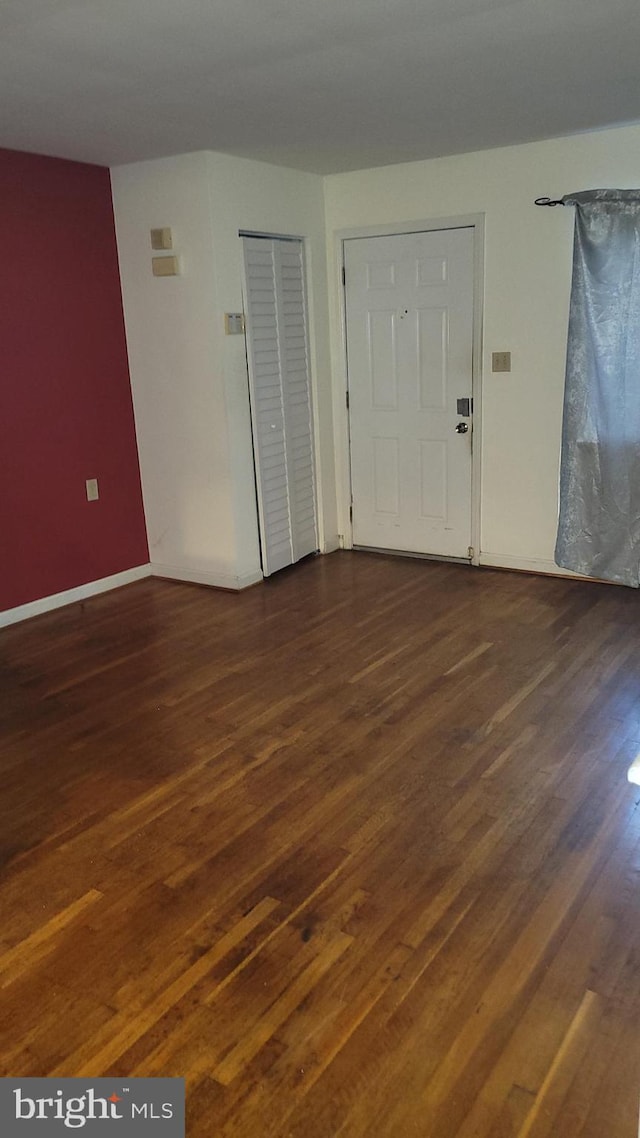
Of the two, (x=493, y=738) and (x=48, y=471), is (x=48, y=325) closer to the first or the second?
(x=48, y=471)

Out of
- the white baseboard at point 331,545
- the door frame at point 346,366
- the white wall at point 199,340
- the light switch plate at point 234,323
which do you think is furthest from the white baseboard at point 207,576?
the light switch plate at point 234,323

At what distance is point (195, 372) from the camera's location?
480cm

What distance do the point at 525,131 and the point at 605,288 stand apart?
86cm

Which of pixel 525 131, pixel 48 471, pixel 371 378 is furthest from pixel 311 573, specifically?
pixel 525 131

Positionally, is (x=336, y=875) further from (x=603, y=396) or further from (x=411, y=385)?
(x=411, y=385)

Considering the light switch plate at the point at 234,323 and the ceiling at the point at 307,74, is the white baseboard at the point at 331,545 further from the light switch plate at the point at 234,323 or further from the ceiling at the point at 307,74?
the ceiling at the point at 307,74

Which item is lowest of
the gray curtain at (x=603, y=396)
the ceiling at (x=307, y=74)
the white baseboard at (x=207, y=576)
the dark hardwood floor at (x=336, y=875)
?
the dark hardwood floor at (x=336, y=875)

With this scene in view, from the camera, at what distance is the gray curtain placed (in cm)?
429

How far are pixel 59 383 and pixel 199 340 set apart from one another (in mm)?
798

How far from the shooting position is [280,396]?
201 inches

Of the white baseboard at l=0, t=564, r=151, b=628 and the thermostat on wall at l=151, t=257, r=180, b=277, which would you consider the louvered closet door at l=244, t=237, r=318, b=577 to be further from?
the white baseboard at l=0, t=564, r=151, b=628

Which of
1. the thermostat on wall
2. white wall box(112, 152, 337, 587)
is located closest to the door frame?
white wall box(112, 152, 337, 587)

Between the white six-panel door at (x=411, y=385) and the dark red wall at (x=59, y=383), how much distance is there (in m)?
1.47

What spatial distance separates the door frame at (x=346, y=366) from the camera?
4.82 meters
